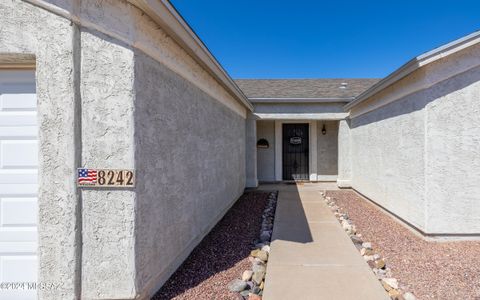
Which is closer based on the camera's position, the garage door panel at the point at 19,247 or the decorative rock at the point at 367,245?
the garage door panel at the point at 19,247

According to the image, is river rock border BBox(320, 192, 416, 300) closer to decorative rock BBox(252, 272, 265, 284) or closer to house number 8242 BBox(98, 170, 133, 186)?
decorative rock BBox(252, 272, 265, 284)

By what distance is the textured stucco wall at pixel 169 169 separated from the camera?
2838mm

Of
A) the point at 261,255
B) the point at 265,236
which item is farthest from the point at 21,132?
the point at 265,236

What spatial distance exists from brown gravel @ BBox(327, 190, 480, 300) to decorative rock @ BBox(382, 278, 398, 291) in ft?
0.29

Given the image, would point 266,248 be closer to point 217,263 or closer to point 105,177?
point 217,263

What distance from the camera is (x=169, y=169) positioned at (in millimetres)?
3457

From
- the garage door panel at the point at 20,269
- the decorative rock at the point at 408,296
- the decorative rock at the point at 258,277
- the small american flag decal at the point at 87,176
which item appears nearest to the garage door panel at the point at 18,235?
the garage door panel at the point at 20,269

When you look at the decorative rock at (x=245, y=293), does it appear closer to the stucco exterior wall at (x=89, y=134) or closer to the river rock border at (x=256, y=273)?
the river rock border at (x=256, y=273)

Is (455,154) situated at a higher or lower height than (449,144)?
lower

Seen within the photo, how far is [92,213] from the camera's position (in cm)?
266

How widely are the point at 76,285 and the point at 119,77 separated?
7.28 ft

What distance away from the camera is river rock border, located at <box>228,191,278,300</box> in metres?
3.17

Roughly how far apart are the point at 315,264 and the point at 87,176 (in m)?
3.31

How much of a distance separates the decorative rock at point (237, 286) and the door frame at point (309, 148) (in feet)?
28.2
